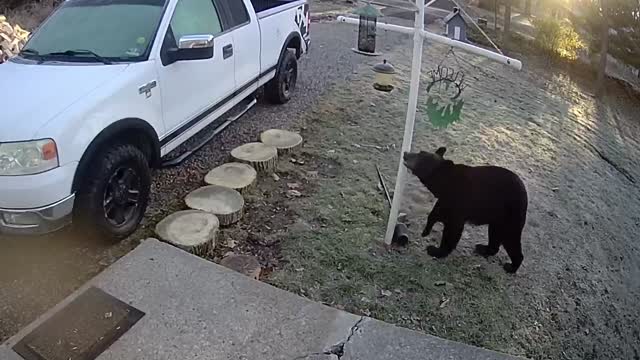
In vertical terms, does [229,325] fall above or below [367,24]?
below

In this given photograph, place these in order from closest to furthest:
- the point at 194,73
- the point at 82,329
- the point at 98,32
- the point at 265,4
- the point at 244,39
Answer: the point at 82,329, the point at 98,32, the point at 194,73, the point at 244,39, the point at 265,4

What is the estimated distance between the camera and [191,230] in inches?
147

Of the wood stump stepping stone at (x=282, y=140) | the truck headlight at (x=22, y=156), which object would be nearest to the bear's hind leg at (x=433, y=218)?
the wood stump stepping stone at (x=282, y=140)

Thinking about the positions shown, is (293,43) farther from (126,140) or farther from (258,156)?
(126,140)

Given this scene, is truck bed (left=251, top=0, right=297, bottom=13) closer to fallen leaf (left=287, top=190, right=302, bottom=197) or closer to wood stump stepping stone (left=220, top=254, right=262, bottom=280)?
fallen leaf (left=287, top=190, right=302, bottom=197)

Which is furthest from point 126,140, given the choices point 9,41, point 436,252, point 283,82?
point 9,41

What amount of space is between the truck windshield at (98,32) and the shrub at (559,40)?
13.2 meters

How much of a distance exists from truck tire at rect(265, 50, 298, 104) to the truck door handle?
148 centimetres

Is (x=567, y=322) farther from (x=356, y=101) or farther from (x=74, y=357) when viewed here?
(x=356, y=101)

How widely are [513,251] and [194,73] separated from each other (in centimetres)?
304

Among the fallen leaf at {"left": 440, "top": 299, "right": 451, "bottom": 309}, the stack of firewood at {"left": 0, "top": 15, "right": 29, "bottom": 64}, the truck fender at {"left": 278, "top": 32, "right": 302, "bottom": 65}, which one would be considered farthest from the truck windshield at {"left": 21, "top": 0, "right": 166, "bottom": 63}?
the stack of firewood at {"left": 0, "top": 15, "right": 29, "bottom": 64}

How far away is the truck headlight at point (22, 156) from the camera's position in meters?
2.97

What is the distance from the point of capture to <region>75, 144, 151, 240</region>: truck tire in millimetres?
3312

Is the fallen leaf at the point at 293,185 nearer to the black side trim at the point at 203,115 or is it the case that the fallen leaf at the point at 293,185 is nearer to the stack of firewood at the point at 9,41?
the black side trim at the point at 203,115
